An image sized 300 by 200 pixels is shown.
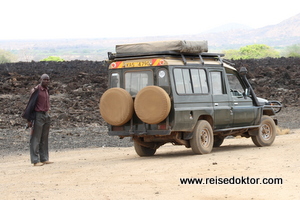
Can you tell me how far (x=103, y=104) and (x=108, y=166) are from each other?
1858mm

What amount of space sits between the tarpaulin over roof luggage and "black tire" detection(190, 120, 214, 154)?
1.71 meters

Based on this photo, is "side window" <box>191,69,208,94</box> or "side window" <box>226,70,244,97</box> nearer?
"side window" <box>191,69,208,94</box>

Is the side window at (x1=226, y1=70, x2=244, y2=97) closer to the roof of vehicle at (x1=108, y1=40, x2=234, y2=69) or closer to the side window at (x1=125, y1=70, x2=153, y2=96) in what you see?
the roof of vehicle at (x1=108, y1=40, x2=234, y2=69)

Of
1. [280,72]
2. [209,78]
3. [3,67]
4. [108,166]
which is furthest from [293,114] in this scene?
[3,67]

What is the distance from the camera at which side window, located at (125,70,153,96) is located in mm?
14047

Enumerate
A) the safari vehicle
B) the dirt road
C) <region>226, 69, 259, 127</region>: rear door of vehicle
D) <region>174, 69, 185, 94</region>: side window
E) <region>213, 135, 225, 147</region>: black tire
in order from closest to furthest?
the dirt road < the safari vehicle < <region>174, 69, 185, 94</region>: side window < <region>226, 69, 259, 127</region>: rear door of vehicle < <region>213, 135, 225, 147</region>: black tire

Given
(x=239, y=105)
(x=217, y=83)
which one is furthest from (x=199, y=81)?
(x=239, y=105)

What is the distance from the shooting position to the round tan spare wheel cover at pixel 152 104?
1332 centimetres

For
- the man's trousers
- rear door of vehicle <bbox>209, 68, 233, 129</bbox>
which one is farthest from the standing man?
rear door of vehicle <bbox>209, 68, 233, 129</bbox>

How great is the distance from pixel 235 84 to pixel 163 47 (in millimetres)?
2868

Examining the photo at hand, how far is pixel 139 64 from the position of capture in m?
14.1

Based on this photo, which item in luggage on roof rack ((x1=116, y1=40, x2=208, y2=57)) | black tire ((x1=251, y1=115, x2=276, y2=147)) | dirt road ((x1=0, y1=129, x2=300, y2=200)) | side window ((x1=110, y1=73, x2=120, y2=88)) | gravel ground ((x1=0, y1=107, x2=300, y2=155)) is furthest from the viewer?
gravel ground ((x1=0, y1=107, x2=300, y2=155))

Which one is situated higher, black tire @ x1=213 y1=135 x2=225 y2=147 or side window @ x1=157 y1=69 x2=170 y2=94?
side window @ x1=157 y1=69 x2=170 y2=94

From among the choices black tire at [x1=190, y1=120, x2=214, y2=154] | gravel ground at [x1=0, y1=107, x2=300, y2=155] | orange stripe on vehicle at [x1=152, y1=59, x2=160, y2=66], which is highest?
orange stripe on vehicle at [x1=152, y1=59, x2=160, y2=66]
